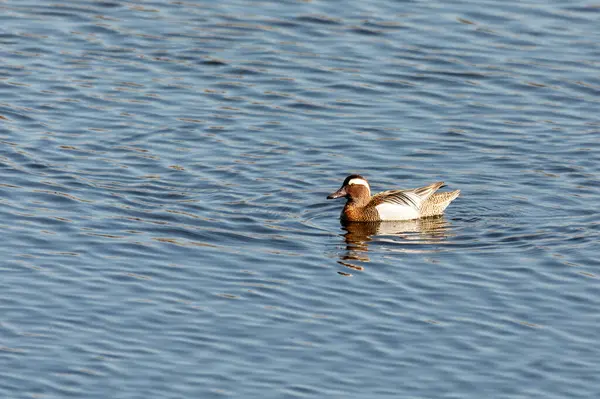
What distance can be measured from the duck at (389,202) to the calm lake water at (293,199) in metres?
0.25

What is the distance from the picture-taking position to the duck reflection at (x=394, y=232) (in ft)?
55.1

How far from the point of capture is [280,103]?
71.6ft

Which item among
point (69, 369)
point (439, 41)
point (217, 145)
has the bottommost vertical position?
point (69, 369)

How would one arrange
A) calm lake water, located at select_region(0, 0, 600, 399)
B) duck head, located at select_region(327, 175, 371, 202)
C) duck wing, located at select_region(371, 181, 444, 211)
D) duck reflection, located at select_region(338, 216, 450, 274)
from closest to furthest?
calm lake water, located at select_region(0, 0, 600, 399) < duck reflection, located at select_region(338, 216, 450, 274) < duck wing, located at select_region(371, 181, 444, 211) < duck head, located at select_region(327, 175, 371, 202)

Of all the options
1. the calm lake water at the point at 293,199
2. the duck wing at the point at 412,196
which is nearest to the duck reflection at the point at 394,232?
the calm lake water at the point at 293,199

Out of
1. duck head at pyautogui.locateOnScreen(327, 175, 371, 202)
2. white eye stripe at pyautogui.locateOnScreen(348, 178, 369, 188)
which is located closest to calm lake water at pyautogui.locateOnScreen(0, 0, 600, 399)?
duck head at pyautogui.locateOnScreen(327, 175, 371, 202)

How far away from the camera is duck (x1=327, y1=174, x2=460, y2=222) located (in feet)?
58.6

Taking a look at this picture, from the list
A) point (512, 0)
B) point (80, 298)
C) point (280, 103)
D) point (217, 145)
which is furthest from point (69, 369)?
point (512, 0)

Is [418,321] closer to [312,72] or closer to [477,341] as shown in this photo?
[477,341]

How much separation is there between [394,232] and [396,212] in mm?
410

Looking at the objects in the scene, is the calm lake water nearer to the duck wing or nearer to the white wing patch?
the white wing patch

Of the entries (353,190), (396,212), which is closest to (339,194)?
(353,190)

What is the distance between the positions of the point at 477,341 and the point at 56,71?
12019mm

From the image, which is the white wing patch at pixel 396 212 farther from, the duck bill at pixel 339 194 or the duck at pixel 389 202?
the duck bill at pixel 339 194
